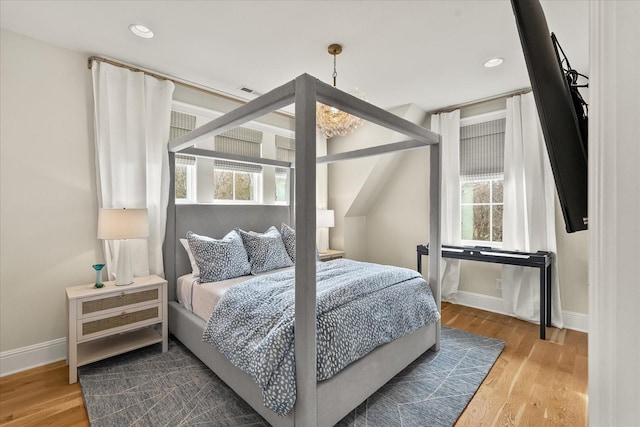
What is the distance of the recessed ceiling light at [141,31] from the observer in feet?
7.49

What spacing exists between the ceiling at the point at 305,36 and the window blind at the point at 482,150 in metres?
0.62

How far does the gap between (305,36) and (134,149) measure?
1.88 m

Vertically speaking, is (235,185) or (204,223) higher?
(235,185)

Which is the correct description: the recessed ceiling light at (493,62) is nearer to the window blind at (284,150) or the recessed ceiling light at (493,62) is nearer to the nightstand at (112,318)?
the window blind at (284,150)

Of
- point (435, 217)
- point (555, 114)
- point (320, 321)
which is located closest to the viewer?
point (555, 114)

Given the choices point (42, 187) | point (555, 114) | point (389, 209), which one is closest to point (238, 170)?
point (42, 187)

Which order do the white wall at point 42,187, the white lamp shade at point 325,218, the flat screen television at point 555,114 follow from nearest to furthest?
the flat screen television at point 555,114 < the white wall at point 42,187 < the white lamp shade at point 325,218

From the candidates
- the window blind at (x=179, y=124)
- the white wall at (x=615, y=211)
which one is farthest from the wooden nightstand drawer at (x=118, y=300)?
the white wall at (x=615, y=211)

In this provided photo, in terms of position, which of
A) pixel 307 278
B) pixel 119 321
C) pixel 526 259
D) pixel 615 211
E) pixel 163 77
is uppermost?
pixel 163 77

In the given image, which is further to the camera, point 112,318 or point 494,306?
point 494,306

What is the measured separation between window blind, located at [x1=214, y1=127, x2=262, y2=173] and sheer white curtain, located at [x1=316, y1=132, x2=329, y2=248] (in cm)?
102

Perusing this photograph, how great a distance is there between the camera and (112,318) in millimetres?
2406

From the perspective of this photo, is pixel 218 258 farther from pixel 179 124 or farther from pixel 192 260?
pixel 179 124

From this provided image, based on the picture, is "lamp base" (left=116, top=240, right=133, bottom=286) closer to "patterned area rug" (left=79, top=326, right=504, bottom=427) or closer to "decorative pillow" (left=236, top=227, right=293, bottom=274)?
"patterned area rug" (left=79, top=326, right=504, bottom=427)
